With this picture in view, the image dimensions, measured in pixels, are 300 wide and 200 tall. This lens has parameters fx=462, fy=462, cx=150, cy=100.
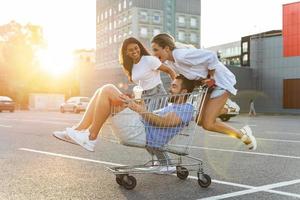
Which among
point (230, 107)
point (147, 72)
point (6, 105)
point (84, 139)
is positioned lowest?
point (6, 105)

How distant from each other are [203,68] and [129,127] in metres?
1.12

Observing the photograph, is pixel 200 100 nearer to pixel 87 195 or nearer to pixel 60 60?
pixel 87 195

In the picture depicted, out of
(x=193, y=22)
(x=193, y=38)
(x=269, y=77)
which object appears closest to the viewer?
(x=269, y=77)

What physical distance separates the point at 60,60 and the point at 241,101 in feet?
111

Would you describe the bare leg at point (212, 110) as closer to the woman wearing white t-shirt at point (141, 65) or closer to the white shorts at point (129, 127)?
the woman wearing white t-shirt at point (141, 65)

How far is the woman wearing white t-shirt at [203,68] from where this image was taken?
5.21 meters

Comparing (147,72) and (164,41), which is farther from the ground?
(164,41)

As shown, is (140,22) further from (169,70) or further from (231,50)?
(169,70)

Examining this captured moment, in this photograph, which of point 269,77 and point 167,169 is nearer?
point 167,169

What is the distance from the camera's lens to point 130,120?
16.2 ft

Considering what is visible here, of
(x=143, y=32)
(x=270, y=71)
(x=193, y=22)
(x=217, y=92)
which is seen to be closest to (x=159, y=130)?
(x=217, y=92)

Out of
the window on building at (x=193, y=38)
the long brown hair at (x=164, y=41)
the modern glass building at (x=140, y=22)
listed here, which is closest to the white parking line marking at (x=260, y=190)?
the long brown hair at (x=164, y=41)

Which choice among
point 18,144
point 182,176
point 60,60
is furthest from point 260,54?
point 182,176

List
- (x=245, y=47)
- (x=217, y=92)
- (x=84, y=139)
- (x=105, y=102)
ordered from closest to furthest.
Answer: (x=105, y=102) → (x=84, y=139) → (x=217, y=92) → (x=245, y=47)
